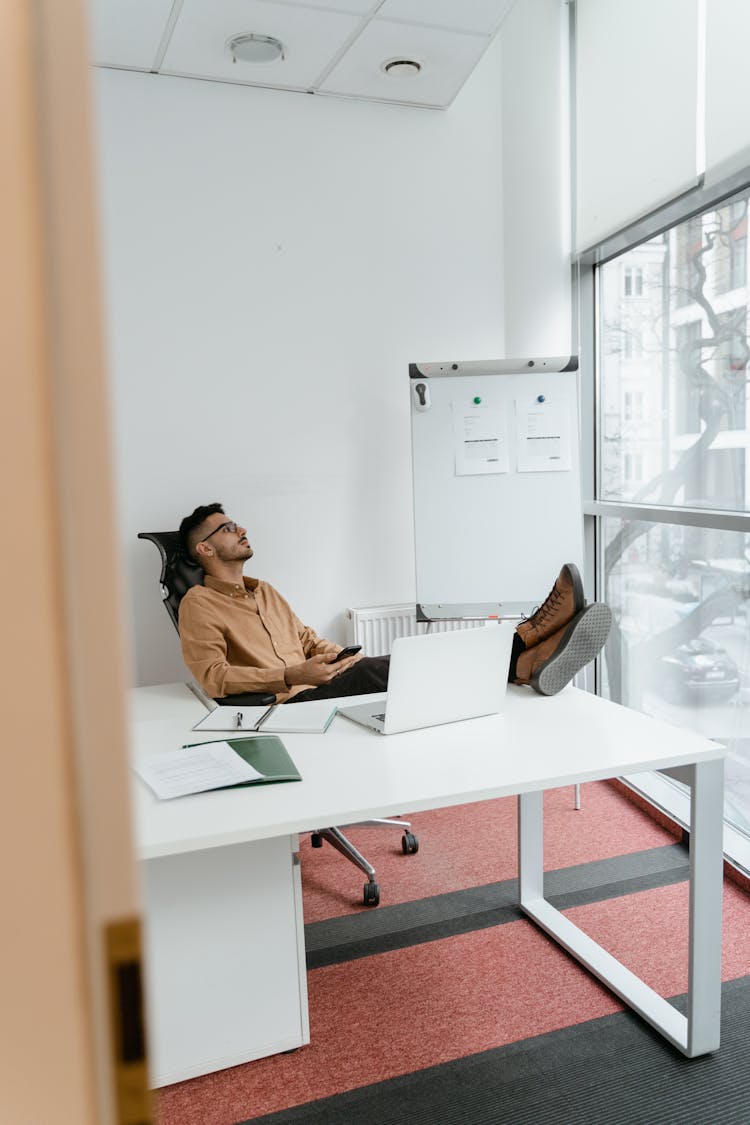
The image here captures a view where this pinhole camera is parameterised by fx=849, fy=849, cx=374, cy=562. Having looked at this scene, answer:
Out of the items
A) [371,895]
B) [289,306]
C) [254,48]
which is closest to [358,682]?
[371,895]

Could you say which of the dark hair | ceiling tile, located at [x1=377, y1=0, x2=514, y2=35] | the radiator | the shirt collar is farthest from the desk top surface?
ceiling tile, located at [x1=377, y1=0, x2=514, y2=35]

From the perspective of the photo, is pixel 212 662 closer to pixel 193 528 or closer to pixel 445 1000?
pixel 193 528

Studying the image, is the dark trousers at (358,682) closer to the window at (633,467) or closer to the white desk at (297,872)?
the white desk at (297,872)

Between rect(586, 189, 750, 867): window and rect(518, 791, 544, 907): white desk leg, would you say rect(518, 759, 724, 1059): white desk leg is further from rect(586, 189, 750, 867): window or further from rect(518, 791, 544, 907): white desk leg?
rect(586, 189, 750, 867): window

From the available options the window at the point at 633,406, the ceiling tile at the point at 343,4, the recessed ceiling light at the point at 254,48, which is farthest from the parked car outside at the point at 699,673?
the recessed ceiling light at the point at 254,48

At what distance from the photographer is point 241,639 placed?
3.00m

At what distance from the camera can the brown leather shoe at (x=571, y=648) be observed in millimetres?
2244

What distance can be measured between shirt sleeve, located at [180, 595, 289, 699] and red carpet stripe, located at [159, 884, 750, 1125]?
83cm

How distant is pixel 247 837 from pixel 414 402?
2373 millimetres

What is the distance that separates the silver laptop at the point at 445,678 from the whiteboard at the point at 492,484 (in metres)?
1.50

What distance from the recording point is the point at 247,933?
1880 mm

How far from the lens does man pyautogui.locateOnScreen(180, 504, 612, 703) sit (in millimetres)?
2281

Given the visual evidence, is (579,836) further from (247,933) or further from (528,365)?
(528,365)

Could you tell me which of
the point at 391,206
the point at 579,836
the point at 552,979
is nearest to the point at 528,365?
the point at 391,206
